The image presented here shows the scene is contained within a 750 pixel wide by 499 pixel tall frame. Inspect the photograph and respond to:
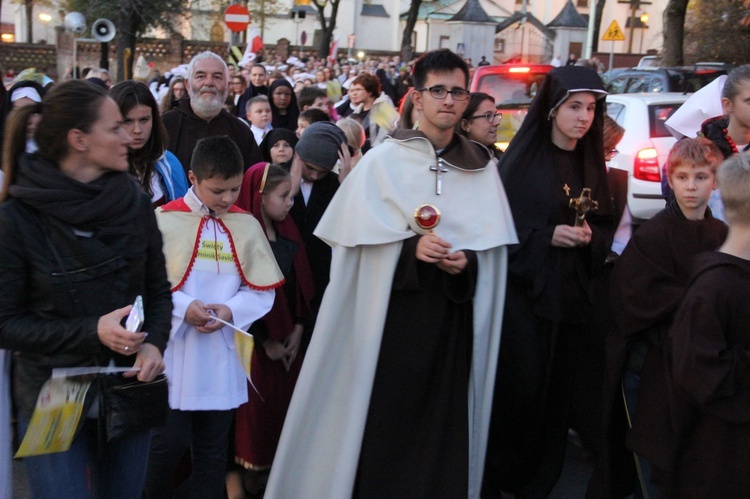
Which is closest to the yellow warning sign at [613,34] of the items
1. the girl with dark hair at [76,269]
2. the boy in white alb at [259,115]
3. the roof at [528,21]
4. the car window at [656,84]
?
the car window at [656,84]

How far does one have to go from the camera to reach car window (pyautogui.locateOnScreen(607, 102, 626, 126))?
454 inches

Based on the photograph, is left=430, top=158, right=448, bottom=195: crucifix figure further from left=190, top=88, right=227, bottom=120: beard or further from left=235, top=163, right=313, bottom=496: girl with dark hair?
left=190, top=88, right=227, bottom=120: beard

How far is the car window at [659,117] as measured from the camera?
36.1ft

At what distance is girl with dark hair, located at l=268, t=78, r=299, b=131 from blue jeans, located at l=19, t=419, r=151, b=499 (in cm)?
665

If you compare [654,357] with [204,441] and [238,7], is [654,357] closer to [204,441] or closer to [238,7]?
[204,441]

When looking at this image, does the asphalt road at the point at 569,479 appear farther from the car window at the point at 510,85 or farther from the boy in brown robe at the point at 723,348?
the car window at the point at 510,85

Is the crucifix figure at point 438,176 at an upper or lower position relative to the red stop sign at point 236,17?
lower

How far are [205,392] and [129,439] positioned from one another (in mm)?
871

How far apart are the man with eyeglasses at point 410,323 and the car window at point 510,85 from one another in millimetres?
9365

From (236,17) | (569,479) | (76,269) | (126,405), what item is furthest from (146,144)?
(236,17)

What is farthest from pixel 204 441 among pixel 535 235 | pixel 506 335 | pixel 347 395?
pixel 535 235

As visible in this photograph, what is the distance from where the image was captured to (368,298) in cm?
414

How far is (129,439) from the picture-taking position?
330 centimetres

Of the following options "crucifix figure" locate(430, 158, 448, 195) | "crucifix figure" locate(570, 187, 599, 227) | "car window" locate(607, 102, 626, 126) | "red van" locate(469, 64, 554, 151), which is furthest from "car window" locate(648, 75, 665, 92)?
"crucifix figure" locate(430, 158, 448, 195)
